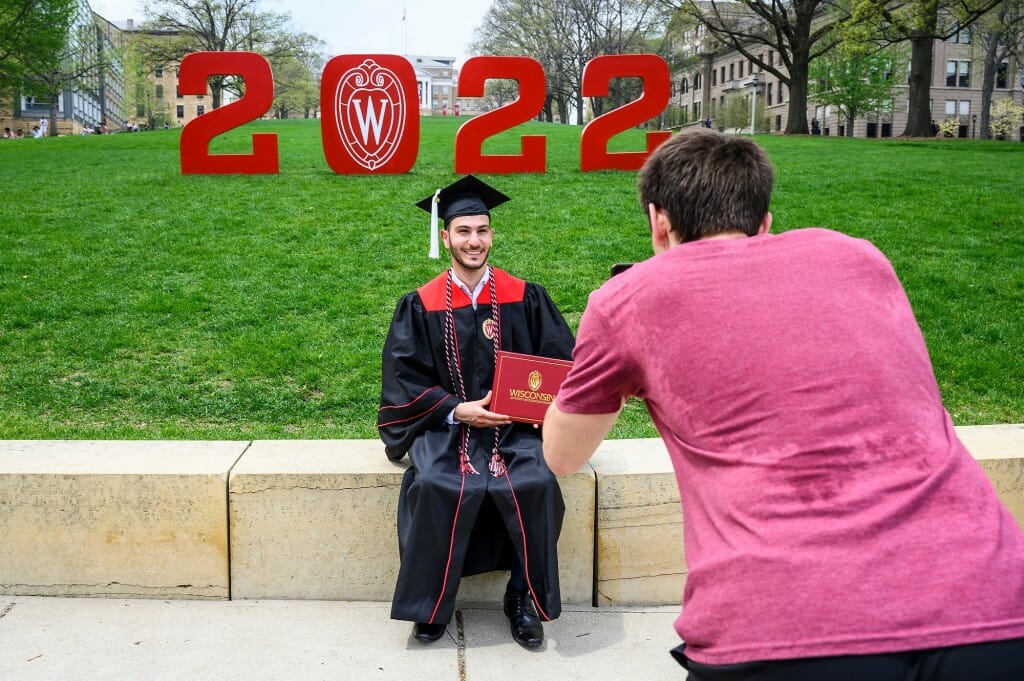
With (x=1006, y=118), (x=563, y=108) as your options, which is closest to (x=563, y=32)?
(x=563, y=108)

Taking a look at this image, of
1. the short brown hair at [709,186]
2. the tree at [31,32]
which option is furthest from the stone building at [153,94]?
the short brown hair at [709,186]

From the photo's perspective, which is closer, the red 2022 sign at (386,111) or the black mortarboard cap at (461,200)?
the black mortarboard cap at (461,200)

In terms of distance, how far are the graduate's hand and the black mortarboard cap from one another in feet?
2.57

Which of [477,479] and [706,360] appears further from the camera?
[477,479]

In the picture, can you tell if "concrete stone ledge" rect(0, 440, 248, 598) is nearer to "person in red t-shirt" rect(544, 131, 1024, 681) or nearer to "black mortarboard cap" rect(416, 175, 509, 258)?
"black mortarboard cap" rect(416, 175, 509, 258)

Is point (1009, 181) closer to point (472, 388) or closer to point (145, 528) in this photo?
point (472, 388)

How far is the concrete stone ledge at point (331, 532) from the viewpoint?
3650 millimetres

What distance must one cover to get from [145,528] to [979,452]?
11.6 feet

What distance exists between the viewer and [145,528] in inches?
144

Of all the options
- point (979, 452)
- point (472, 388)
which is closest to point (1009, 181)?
point (979, 452)

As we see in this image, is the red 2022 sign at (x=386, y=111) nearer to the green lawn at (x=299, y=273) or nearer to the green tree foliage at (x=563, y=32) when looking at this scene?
the green lawn at (x=299, y=273)

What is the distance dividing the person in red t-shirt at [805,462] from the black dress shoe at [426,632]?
6.65 ft

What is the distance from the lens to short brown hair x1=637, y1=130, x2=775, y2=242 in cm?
160

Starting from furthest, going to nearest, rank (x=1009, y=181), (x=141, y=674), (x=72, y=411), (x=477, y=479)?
(x=1009, y=181)
(x=72, y=411)
(x=477, y=479)
(x=141, y=674)
